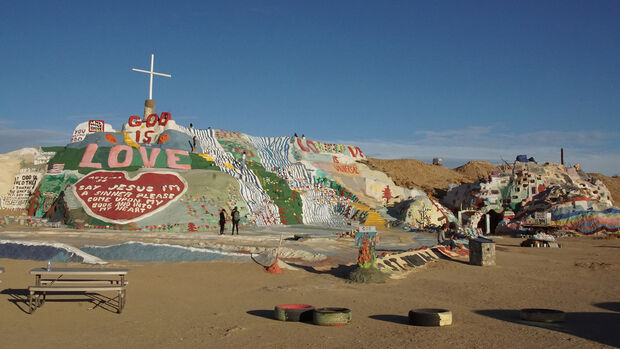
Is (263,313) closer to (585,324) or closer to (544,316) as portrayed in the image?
(544,316)

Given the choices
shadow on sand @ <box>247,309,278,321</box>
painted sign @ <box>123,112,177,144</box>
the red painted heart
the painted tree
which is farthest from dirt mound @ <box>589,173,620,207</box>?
shadow on sand @ <box>247,309,278,321</box>

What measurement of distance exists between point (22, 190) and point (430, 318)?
3039 centimetres

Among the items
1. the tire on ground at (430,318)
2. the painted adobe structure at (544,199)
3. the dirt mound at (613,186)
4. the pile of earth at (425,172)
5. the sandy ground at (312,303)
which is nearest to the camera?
the sandy ground at (312,303)

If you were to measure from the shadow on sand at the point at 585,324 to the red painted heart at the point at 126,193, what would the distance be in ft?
63.7

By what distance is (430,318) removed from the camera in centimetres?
781

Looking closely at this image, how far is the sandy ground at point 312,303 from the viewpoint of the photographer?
23.2ft

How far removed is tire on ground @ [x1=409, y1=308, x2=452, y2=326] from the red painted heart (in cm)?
1931

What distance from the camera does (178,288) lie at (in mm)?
11047

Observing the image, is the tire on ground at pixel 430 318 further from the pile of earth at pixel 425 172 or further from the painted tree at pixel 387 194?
the pile of earth at pixel 425 172

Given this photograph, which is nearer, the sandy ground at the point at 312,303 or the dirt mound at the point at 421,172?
the sandy ground at the point at 312,303

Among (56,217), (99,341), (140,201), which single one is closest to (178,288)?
(99,341)

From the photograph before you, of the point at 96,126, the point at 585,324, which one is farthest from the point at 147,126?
the point at 585,324

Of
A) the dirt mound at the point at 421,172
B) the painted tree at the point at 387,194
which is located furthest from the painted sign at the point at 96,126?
the dirt mound at the point at 421,172

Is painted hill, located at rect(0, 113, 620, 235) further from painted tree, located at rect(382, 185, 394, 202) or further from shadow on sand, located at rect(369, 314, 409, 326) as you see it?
shadow on sand, located at rect(369, 314, 409, 326)
